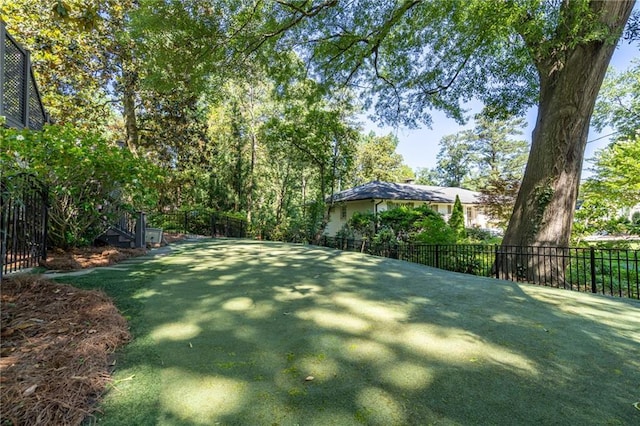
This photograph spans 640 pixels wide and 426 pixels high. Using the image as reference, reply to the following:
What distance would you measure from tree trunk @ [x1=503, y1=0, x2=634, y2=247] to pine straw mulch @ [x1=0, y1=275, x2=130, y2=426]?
8454mm

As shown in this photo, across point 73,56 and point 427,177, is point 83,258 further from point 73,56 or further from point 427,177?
point 427,177

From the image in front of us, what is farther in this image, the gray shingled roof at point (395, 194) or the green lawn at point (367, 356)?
the gray shingled roof at point (395, 194)

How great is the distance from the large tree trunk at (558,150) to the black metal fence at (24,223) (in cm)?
929

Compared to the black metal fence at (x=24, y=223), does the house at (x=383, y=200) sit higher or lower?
higher

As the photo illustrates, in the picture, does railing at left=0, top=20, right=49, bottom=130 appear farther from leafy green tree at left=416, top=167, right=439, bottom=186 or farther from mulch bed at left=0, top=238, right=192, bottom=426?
leafy green tree at left=416, top=167, right=439, bottom=186

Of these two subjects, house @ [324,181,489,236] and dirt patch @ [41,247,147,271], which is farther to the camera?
house @ [324,181,489,236]

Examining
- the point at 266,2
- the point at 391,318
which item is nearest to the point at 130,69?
the point at 266,2

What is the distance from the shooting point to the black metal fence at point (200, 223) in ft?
53.7

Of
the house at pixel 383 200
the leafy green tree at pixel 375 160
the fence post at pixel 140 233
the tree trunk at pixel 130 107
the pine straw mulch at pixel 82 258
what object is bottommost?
the pine straw mulch at pixel 82 258

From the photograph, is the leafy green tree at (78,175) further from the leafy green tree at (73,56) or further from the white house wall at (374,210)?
the white house wall at (374,210)

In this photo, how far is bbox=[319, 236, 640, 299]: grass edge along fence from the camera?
251 inches

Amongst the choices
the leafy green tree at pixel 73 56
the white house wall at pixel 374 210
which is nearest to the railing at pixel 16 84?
the leafy green tree at pixel 73 56

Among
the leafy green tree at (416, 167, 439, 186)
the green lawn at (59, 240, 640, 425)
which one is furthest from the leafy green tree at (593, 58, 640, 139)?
the leafy green tree at (416, 167, 439, 186)

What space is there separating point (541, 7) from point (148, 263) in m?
8.87
